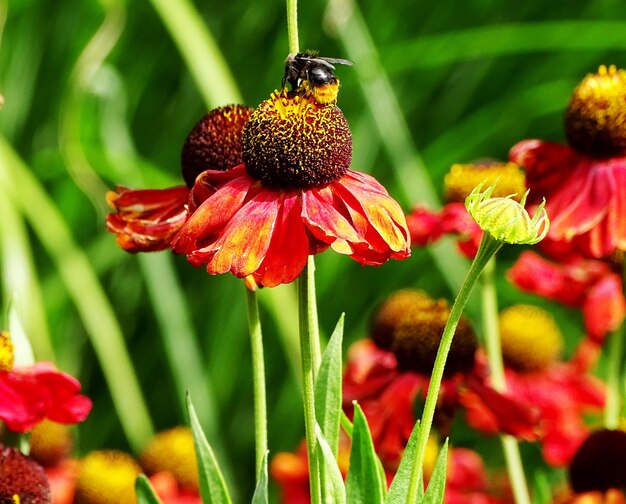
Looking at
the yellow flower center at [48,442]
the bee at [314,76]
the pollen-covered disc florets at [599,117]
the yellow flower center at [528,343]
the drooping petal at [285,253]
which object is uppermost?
the bee at [314,76]

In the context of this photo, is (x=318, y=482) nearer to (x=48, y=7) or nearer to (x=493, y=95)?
(x=493, y=95)

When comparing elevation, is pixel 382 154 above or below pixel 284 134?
below

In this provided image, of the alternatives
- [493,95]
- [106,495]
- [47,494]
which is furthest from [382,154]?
[47,494]

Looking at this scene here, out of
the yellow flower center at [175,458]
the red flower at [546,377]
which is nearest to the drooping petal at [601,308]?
the red flower at [546,377]

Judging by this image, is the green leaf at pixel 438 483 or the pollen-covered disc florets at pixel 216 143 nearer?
the green leaf at pixel 438 483

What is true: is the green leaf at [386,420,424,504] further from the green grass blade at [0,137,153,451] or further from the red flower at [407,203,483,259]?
the green grass blade at [0,137,153,451]

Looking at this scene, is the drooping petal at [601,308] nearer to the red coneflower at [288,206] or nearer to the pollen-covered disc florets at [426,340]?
the pollen-covered disc florets at [426,340]
